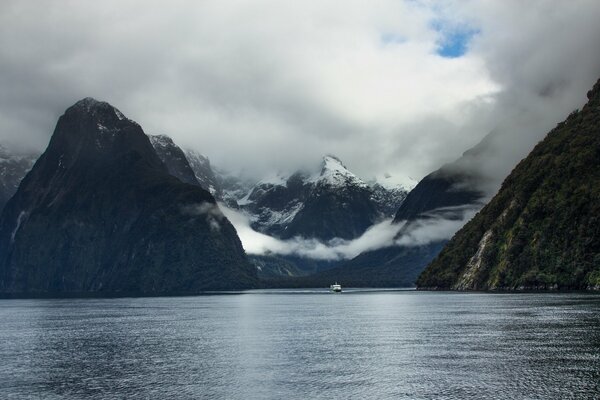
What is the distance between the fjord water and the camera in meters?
78.8

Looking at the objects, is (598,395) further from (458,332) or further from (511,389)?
(458,332)

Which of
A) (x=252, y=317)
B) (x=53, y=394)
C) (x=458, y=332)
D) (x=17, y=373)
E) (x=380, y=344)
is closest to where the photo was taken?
(x=53, y=394)

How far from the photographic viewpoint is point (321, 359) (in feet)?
337

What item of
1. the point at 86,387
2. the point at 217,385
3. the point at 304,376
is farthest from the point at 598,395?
the point at 86,387

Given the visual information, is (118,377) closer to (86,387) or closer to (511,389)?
(86,387)

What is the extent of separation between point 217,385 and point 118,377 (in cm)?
1633

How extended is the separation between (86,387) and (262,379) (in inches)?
874

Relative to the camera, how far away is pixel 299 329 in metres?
154

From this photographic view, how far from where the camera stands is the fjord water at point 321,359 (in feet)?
259

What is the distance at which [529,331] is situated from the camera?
406 feet

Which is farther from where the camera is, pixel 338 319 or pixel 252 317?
pixel 252 317

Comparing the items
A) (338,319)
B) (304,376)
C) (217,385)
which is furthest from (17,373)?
(338,319)

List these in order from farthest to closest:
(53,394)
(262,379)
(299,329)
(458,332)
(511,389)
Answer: (299,329) < (458,332) < (262,379) < (53,394) < (511,389)

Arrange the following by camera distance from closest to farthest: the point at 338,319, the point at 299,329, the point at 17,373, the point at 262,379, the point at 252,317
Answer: the point at 262,379, the point at 17,373, the point at 299,329, the point at 338,319, the point at 252,317
